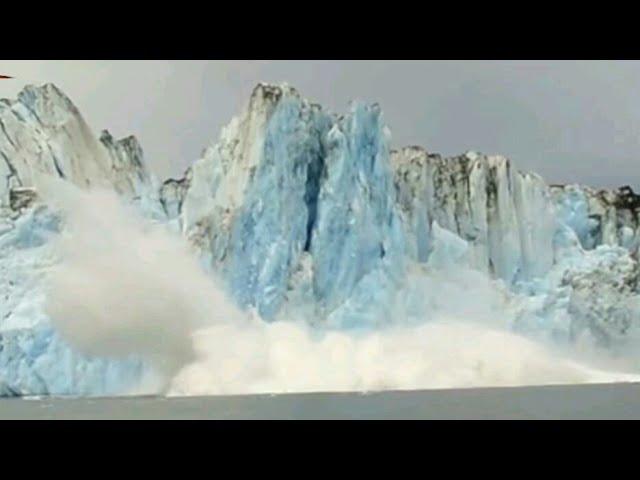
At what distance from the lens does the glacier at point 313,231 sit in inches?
733

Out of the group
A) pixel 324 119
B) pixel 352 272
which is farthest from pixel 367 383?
pixel 324 119

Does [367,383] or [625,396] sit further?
[367,383]

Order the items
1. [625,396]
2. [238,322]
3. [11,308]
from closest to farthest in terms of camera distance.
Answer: [625,396], [11,308], [238,322]

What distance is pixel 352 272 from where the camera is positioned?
20.0 m

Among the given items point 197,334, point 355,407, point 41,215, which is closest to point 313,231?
point 197,334

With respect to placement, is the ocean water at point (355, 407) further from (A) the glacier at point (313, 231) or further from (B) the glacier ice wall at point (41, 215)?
(A) the glacier at point (313, 231)

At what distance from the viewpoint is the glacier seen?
61.1ft

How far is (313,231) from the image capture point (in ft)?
66.5

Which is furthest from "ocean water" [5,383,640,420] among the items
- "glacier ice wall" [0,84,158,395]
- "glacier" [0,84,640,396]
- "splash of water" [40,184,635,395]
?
"glacier" [0,84,640,396]

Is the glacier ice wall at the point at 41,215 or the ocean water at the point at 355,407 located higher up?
the glacier ice wall at the point at 41,215

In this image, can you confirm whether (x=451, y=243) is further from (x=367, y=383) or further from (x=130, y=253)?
(x=130, y=253)

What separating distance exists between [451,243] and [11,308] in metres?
9.42

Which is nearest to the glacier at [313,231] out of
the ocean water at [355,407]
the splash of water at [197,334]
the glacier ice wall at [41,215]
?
the glacier ice wall at [41,215]

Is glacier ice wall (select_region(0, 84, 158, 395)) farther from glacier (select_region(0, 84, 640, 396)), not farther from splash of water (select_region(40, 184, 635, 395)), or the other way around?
splash of water (select_region(40, 184, 635, 395))
